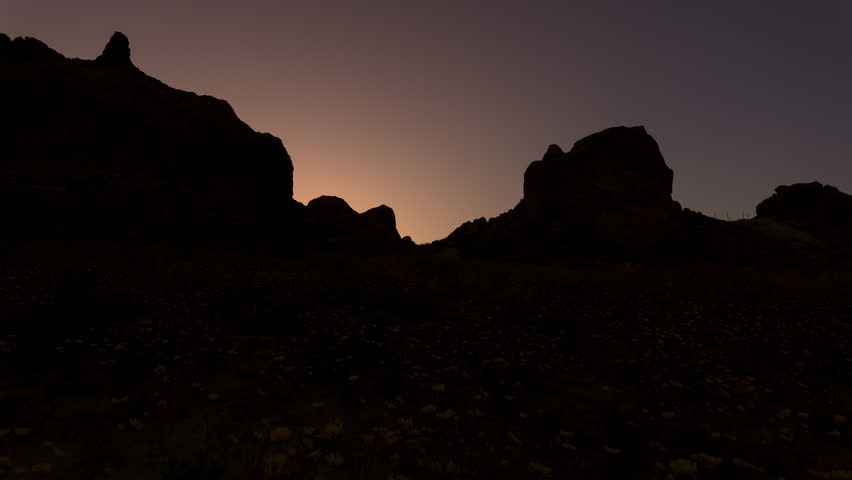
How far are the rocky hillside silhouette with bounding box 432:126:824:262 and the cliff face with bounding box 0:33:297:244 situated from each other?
17.1m

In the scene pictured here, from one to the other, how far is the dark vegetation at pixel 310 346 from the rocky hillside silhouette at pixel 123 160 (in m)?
0.09

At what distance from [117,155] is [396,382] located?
18195 millimetres

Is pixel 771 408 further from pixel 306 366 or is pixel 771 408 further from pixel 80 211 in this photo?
pixel 80 211

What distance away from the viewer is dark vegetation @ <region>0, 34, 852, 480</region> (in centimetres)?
482

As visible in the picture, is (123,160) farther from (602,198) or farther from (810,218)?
(810,218)

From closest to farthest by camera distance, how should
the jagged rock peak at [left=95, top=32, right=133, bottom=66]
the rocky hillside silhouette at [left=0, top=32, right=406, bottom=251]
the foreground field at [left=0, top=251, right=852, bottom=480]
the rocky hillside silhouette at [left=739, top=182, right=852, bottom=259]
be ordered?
the foreground field at [left=0, top=251, right=852, bottom=480] < the rocky hillside silhouette at [left=0, top=32, right=406, bottom=251] < the jagged rock peak at [left=95, top=32, right=133, bottom=66] < the rocky hillside silhouette at [left=739, top=182, right=852, bottom=259]

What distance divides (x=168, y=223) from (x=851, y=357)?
2017 centimetres

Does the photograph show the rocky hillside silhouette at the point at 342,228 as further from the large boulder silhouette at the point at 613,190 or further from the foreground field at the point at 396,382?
the foreground field at the point at 396,382

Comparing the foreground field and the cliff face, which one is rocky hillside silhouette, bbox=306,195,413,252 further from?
the foreground field

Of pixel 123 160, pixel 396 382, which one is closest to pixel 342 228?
pixel 123 160

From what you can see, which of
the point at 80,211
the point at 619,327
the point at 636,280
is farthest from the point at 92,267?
the point at 636,280

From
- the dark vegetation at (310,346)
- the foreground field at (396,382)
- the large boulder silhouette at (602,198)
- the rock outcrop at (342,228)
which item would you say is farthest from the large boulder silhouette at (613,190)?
the foreground field at (396,382)

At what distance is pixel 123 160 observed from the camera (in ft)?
64.4

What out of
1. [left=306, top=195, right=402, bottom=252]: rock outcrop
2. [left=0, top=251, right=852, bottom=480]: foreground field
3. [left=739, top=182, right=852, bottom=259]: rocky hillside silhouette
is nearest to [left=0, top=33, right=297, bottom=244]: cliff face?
[left=306, top=195, right=402, bottom=252]: rock outcrop
